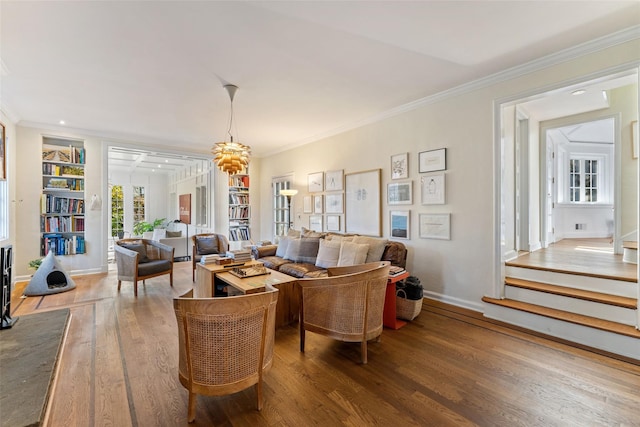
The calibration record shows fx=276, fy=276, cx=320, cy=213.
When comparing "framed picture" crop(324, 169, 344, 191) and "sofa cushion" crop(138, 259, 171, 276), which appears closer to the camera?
"sofa cushion" crop(138, 259, 171, 276)

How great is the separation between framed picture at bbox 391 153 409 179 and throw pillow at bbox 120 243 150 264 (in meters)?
4.36

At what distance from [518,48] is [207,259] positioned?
427 cm

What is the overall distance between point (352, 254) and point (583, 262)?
298 centimetres

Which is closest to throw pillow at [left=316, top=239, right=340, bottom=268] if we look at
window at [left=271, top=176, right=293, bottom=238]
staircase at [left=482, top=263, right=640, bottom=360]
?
staircase at [left=482, top=263, right=640, bottom=360]

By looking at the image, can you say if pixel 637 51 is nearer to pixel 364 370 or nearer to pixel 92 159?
pixel 364 370

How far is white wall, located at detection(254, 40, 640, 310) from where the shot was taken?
2.94m

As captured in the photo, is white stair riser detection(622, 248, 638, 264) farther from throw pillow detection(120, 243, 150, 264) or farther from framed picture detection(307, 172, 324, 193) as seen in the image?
throw pillow detection(120, 243, 150, 264)

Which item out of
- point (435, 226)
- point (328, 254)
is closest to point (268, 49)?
point (328, 254)

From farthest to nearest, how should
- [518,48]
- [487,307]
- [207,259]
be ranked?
[207,259], [487,307], [518,48]

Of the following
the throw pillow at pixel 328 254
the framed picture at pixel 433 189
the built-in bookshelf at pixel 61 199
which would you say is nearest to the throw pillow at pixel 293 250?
the throw pillow at pixel 328 254

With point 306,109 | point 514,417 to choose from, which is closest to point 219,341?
point 514,417

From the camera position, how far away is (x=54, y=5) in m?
2.10

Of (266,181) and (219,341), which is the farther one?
(266,181)

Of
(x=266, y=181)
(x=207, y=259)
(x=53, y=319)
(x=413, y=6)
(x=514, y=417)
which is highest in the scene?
(x=413, y=6)
